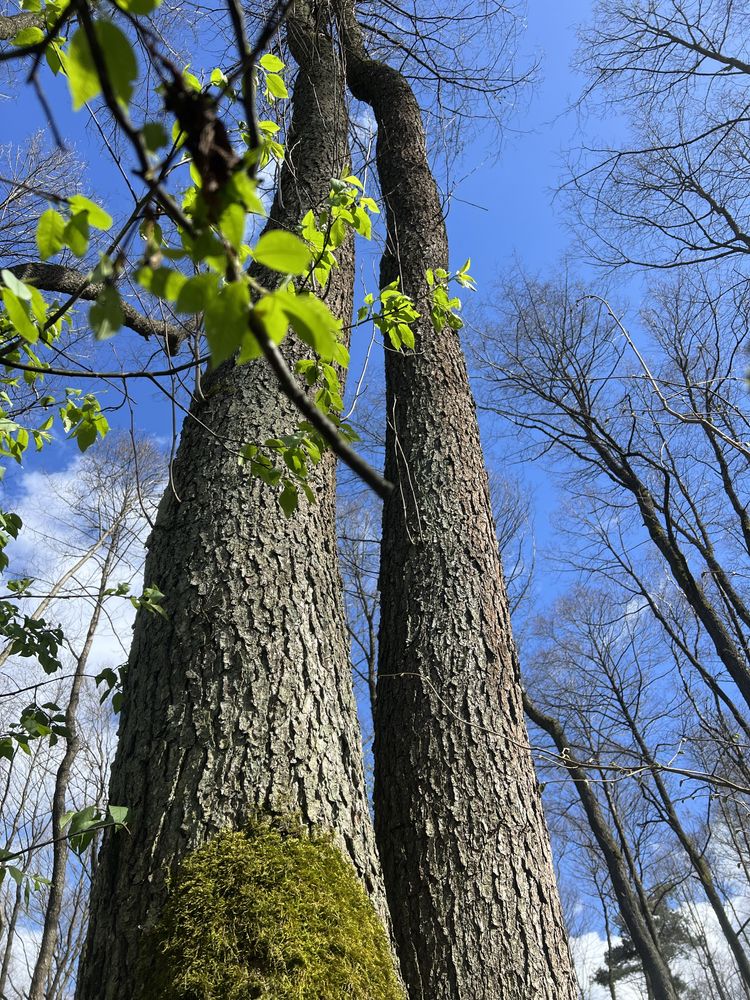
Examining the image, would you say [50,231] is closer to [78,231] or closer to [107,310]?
[78,231]

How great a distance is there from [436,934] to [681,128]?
6545 millimetres

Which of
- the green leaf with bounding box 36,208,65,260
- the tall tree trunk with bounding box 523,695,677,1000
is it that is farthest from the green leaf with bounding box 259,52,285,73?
the tall tree trunk with bounding box 523,695,677,1000

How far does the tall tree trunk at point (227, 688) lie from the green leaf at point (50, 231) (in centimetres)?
68

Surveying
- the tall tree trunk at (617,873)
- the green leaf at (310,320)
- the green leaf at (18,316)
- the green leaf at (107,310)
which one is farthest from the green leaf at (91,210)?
the tall tree trunk at (617,873)

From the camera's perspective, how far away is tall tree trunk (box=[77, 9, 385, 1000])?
5.03 ft

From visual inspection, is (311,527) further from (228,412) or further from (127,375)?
(127,375)

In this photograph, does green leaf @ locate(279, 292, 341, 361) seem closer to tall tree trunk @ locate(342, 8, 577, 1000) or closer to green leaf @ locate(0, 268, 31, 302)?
green leaf @ locate(0, 268, 31, 302)

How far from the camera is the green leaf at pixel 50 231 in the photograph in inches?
32.5

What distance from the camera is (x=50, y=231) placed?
0.84 metres

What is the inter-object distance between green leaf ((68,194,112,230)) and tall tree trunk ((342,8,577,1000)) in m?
1.75

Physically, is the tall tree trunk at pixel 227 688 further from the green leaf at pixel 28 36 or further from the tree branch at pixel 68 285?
the tree branch at pixel 68 285

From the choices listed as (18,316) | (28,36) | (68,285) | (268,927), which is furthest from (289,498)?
(68,285)

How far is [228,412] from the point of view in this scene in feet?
7.75

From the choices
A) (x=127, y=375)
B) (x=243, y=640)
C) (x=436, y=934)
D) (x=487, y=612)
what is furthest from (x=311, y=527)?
(x=436, y=934)
